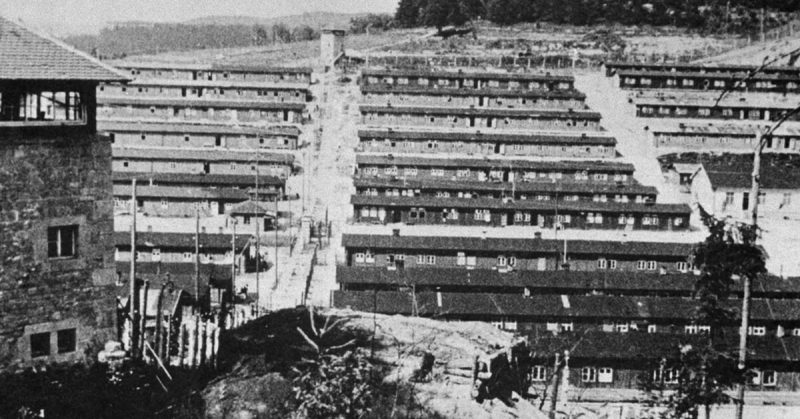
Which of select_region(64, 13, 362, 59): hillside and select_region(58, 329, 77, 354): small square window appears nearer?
select_region(58, 329, 77, 354): small square window

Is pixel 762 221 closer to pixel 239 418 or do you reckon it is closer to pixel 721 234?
pixel 721 234

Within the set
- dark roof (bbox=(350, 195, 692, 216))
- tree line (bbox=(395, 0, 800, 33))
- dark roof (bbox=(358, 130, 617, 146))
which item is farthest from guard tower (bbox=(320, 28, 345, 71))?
dark roof (bbox=(350, 195, 692, 216))

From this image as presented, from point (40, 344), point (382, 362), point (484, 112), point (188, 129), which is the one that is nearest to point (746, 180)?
point (484, 112)

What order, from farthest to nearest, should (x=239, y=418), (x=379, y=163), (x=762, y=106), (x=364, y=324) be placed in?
1. (x=762, y=106)
2. (x=379, y=163)
3. (x=364, y=324)
4. (x=239, y=418)

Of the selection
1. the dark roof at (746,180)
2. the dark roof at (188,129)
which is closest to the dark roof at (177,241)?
the dark roof at (188,129)

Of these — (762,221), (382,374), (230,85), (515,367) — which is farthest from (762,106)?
(382,374)

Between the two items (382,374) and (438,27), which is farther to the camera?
(438,27)

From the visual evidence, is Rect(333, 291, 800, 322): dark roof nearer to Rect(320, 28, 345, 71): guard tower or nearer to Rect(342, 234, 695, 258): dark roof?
Rect(342, 234, 695, 258): dark roof
